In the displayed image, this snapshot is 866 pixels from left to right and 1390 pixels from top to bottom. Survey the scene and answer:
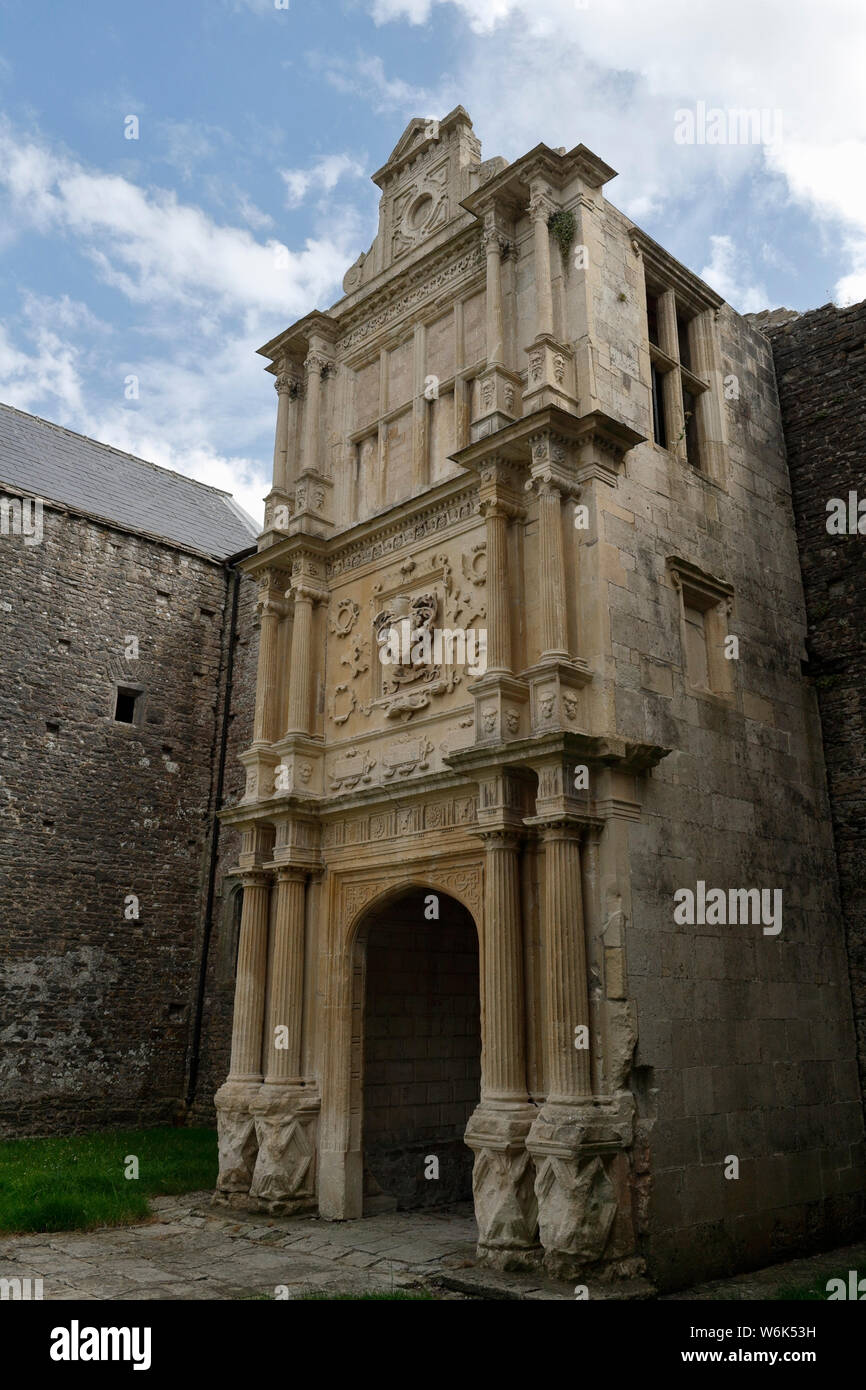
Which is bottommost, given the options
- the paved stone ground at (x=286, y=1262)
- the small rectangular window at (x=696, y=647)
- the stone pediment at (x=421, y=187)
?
the paved stone ground at (x=286, y=1262)

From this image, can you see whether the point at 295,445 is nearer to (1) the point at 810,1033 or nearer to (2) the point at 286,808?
(2) the point at 286,808

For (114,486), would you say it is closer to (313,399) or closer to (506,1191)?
(313,399)

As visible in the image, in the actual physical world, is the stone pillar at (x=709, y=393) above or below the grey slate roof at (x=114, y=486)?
below

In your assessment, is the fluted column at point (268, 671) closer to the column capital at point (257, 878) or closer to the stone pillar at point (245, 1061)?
the column capital at point (257, 878)

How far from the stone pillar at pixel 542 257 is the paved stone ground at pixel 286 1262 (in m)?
8.17

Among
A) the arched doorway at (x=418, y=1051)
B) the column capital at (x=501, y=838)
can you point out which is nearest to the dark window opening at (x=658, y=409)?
the column capital at (x=501, y=838)

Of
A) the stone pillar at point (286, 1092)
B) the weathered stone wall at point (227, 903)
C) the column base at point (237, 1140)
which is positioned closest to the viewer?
the stone pillar at point (286, 1092)

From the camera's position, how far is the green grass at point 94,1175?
1009cm

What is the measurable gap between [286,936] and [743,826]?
4.84 meters

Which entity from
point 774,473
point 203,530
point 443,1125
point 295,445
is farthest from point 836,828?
point 203,530

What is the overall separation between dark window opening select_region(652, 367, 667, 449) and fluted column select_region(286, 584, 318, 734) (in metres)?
4.25

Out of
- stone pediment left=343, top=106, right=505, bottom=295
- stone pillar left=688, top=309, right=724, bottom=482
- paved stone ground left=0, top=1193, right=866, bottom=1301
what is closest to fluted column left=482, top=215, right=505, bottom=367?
stone pediment left=343, top=106, right=505, bottom=295

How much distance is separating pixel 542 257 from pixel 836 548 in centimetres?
488

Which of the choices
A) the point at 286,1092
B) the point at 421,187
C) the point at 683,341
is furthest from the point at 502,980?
the point at 421,187
